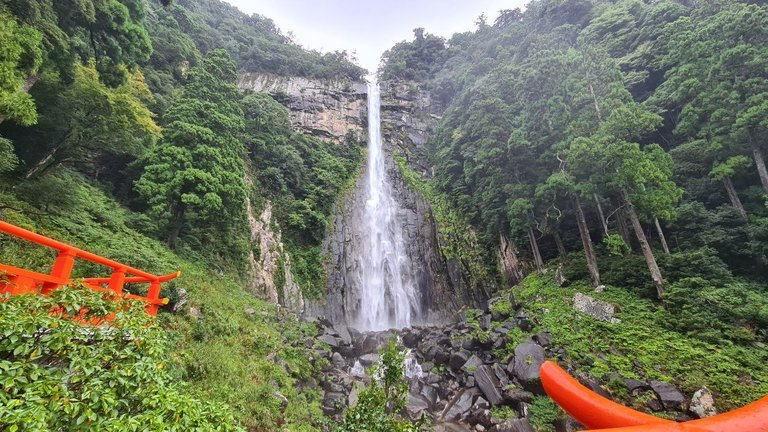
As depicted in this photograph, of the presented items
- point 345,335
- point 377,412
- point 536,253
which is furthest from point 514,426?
point 536,253

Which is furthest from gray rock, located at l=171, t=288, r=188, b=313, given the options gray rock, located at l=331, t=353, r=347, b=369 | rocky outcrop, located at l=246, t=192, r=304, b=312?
rocky outcrop, located at l=246, t=192, r=304, b=312

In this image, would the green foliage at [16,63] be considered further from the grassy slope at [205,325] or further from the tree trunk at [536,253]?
the tree trunk at [536,253]

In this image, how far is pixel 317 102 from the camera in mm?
33375

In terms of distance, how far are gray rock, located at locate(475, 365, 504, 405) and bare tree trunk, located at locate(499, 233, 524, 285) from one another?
30.1ft

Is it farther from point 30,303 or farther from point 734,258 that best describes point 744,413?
point 734,258

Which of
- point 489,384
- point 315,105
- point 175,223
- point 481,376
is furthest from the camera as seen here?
point 315,105

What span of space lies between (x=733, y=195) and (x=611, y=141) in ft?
18.5

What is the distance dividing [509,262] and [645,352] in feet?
34.5

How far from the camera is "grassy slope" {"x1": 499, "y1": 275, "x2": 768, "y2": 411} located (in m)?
8.15

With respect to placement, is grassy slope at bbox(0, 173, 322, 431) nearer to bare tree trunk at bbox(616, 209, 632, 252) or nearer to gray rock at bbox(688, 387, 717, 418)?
gray rock at bbox(688, 387, 717, 418)

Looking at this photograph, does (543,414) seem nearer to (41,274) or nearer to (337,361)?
(337,361)

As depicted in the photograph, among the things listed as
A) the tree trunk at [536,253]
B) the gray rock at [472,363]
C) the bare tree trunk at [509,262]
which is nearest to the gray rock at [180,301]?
the gray rock at [472,363]

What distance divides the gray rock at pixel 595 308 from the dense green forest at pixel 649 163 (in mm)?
1430

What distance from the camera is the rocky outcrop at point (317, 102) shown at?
31.7 meters
